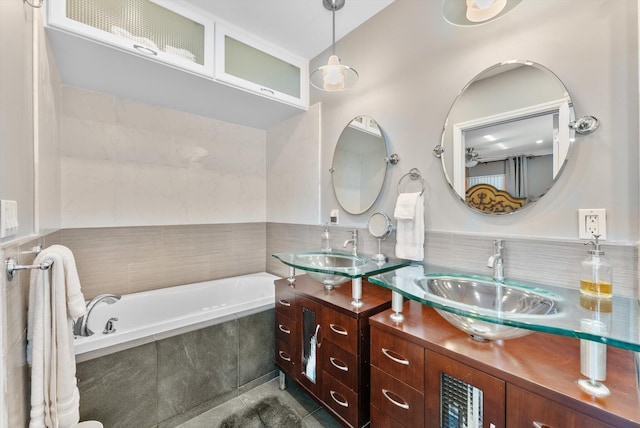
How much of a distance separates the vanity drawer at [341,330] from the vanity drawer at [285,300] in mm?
327

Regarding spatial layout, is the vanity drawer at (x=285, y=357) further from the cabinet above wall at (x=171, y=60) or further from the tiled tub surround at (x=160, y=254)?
the cabinet above wall at (x=171, y=60)

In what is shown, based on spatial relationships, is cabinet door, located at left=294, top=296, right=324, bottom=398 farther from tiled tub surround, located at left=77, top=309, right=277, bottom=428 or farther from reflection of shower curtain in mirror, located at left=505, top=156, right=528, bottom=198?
reflection of shower curtain in mirror, located at left=505, top=156, right=528, bottom=198

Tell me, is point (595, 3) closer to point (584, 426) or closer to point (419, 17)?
point (419, 17)

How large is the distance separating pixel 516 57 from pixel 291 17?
147cm

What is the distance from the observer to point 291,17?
192 cm

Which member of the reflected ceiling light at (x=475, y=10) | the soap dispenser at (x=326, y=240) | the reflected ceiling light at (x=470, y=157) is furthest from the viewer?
the soap dispenser at (x=326, y=240)

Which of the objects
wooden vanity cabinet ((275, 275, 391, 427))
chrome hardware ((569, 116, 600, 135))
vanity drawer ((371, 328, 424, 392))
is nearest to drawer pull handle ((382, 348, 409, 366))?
vanity drawer ((371, 328, 424, 392))

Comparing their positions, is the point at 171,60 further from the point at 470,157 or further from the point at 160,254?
the point at 470,157

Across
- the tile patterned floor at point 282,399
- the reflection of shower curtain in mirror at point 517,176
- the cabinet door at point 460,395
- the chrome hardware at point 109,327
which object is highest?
the reflection of shower curtain in mirror at point 517,176

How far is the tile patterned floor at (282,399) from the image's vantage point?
159 cm

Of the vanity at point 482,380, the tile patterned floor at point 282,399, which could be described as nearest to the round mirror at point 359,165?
the vanity at point 482,380

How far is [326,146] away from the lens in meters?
2.30

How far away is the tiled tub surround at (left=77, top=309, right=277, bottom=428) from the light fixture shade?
1.59 m

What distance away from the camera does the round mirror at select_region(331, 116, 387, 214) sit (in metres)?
1.89
